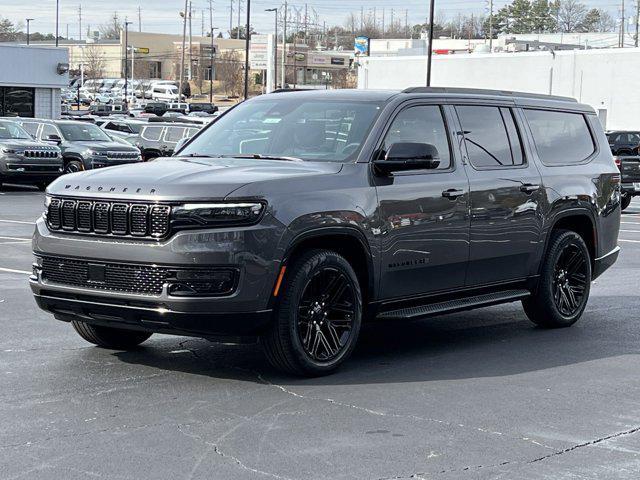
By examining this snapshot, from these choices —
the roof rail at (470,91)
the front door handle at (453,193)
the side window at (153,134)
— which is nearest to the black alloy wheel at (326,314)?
the front door handle at (453,193)

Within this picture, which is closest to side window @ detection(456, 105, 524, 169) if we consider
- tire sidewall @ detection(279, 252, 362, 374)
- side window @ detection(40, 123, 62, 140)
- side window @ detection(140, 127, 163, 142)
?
tire sidewall @ detection(279, 252, 362, 374)

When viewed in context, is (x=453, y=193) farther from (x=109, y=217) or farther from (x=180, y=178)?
(x=109, y=217)

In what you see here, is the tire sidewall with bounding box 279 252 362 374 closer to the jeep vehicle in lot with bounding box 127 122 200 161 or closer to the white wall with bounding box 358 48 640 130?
the jeep vehicle in lot with bounding box 127 122 200 161

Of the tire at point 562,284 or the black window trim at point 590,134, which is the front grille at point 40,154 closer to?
the black window trim at point 590,134

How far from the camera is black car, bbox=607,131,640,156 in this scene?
46.0 meters

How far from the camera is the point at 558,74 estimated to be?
6981 centimetres

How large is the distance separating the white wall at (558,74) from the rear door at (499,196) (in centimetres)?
5832

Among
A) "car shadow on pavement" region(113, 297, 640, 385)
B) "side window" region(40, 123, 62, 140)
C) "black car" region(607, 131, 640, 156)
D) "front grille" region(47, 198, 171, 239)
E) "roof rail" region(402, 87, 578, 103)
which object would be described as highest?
"roof rail" region(402, 87, 578, 103)

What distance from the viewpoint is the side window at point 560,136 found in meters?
9.82

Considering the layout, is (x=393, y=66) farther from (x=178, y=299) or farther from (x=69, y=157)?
(x=178, y=299)

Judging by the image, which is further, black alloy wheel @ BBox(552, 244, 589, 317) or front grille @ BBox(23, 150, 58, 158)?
front grille @ BBox(23, 150, 58, 158)

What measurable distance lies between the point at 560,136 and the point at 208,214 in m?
4.25

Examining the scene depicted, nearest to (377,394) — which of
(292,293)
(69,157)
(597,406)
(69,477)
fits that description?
(292,293)

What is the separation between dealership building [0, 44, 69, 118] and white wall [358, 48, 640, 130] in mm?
28889
